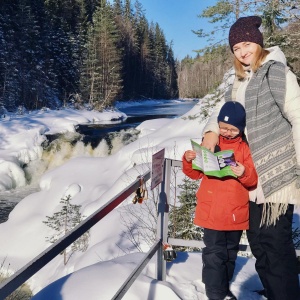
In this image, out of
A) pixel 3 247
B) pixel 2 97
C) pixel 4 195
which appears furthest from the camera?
pixel 2 97

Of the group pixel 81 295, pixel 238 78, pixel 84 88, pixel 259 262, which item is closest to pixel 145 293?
pixel 81 295

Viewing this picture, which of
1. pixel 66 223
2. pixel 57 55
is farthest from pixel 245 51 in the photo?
pixel 57 55

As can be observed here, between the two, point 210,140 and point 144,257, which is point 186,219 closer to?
point 144,257

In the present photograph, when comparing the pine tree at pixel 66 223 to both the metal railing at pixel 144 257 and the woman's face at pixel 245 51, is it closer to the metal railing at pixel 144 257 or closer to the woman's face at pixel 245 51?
the metal railing at pixel 144 257

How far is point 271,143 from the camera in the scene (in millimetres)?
2057

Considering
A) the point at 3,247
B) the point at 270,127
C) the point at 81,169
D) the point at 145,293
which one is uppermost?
the point at 270,127

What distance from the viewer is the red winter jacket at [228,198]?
2246 millimetres

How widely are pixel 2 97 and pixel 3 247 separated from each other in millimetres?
22745

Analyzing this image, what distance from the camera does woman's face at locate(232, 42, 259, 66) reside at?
2.12 metres

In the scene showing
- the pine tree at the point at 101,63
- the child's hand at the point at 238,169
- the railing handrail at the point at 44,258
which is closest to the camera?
the railing handrail at the point at 44,258

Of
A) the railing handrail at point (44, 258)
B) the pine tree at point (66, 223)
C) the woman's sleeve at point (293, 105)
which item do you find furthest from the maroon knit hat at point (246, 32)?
the pine tree at point (66, 223)

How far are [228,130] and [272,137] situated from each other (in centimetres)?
28

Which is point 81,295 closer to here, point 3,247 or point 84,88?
point 3,247

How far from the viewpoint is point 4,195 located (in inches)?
607
